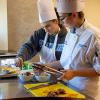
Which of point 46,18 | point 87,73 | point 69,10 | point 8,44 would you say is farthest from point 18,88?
point 8,44

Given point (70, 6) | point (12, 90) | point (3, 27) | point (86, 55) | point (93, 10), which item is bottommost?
point (12, 90)

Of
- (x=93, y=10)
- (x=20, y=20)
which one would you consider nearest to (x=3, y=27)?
(x=20, y=20)

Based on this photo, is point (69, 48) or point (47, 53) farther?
point (47, 53)

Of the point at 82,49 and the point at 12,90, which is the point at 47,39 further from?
the point at 12,90

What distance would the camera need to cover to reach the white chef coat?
123 centimetres

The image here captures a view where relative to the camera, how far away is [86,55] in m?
1.26

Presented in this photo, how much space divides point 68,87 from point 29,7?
1.57 meters

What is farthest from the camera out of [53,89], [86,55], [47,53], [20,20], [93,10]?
[93,10]

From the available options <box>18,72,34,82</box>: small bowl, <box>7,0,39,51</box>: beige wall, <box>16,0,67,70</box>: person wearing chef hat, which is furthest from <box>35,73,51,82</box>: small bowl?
<box>7,0,39,51</box>: beige wall

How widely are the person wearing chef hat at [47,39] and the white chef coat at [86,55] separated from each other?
341 millimetres

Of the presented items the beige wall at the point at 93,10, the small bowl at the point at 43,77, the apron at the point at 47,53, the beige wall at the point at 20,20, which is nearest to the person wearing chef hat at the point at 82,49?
the small bowl at the point at 43,77

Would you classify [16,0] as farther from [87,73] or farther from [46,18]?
[87,73]

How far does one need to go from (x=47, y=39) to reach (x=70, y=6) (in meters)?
0.58

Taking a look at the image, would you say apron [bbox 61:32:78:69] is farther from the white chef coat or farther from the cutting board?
the cutting board
